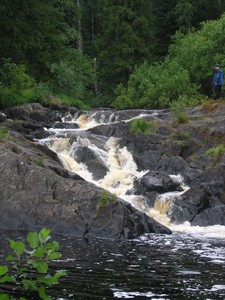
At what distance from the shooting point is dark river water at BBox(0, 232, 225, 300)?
26.8ft

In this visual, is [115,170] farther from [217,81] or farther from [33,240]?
[33,240]

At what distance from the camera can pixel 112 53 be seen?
141 ft

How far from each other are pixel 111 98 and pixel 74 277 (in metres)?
33.8

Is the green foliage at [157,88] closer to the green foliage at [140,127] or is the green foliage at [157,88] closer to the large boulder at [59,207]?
the green foliage at [140,127]

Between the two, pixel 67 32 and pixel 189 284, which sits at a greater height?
pixel 67 32

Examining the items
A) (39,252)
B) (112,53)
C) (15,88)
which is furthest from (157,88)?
(39,252)

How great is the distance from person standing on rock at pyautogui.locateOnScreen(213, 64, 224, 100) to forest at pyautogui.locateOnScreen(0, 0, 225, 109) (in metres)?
1.41

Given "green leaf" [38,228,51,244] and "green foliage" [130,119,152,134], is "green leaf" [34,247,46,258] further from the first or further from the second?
"green foliage" [130,119,152,134]

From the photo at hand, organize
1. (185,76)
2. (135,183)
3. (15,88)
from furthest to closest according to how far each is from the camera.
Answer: (185,76) → (15,88) → (135,183)

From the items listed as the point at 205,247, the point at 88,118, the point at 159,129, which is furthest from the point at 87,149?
the point at 205,247

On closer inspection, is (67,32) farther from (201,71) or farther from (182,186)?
(182,186)

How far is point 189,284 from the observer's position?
8.81 metres

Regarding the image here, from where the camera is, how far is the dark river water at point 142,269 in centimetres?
817

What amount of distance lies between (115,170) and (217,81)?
27.8 feet
